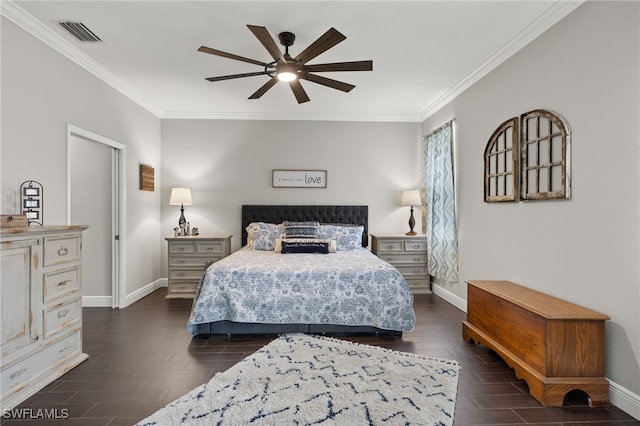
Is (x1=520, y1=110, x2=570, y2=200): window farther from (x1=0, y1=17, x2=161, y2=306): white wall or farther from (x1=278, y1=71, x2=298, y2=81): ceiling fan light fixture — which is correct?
(x1=0, y1=17, x2=161, y2=306): white wall

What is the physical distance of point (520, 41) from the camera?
316cm

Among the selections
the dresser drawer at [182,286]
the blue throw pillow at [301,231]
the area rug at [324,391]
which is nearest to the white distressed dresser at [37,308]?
the area rug at [324,391]

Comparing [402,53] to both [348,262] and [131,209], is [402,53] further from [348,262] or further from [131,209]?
[131,209]

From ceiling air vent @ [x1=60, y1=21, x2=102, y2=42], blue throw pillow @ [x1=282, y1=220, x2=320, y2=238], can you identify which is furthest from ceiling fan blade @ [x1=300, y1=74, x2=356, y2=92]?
blue throw pillow @ [x1=282, y1=220, x2=320, y2=238]

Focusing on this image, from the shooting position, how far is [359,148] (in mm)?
5742

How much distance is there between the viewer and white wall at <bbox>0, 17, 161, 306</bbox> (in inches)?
107

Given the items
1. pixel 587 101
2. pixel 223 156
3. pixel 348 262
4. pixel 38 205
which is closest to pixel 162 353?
pixel 38 205

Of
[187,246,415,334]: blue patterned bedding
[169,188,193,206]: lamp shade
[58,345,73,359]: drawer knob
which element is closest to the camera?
[58,345,73,359]: drawer knob

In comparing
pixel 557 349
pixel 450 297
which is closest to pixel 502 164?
pixel 557 349

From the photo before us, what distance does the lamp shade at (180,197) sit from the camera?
5160 millimetres

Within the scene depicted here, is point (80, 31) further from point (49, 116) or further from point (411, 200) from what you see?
point (411, 200)

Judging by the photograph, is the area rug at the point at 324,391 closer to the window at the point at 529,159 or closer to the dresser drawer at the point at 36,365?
the dresser drawer at the point at 36,365

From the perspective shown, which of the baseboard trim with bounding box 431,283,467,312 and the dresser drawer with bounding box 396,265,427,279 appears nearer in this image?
the baseboard trim with bounding box 431,283,467,312

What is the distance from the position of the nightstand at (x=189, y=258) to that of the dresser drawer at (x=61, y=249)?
7.10 feet
